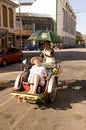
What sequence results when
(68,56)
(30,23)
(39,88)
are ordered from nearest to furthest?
(39,88)
(68,56)
(30,23)

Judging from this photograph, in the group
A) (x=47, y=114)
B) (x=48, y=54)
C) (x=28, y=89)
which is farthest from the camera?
(x=48, y=54)

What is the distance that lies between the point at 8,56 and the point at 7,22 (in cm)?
1668

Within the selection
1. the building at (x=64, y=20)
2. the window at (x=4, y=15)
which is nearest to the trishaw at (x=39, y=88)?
the window at (x=4, y=15)

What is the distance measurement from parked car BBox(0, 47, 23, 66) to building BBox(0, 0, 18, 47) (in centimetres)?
1302

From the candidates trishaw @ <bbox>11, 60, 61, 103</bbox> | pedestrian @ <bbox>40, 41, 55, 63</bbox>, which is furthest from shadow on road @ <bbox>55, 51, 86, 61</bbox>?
trishaw @ <bbox>11, 60, 61, 103</bbox>

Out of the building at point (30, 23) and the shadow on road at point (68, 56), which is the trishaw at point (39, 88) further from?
the building at point (30, 23)

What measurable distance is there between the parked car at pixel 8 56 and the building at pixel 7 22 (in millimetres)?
13017

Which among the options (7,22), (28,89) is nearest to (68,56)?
(7,22)

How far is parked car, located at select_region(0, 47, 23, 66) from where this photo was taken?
19.0m

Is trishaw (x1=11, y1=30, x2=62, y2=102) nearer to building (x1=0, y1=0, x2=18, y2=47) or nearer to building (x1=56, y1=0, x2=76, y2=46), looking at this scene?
building (x1=0, y1=0, x2=18, y2=47)

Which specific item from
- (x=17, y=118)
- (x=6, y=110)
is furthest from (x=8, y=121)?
(x=6, y=110)

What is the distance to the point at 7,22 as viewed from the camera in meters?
35.3

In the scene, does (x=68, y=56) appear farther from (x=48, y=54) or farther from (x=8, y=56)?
(x=48, y=54)

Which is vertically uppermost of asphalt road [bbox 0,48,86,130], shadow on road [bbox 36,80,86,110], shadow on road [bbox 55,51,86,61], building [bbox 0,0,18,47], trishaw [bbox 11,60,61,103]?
building [bbox 0,0,18,47]
